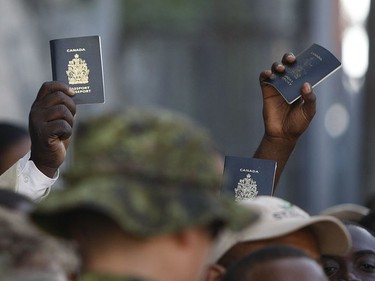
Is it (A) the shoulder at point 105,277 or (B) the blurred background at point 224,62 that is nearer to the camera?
(A) the shoulder at point 105,277

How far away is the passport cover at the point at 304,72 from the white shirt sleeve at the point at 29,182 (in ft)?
3.35

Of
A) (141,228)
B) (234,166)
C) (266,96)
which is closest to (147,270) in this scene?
(141,228)

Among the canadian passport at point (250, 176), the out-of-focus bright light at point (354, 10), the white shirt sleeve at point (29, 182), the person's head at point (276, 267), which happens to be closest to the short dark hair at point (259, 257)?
the person's head at point (276, 267)

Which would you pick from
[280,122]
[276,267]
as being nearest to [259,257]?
[276,267]

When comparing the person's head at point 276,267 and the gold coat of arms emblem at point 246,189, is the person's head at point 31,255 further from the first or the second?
the gold coat of arms emblem at point 246,189

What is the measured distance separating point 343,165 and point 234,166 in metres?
14.7

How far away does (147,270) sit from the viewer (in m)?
3.87

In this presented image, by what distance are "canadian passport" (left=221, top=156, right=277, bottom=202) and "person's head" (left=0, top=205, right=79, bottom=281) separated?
1.85 meters

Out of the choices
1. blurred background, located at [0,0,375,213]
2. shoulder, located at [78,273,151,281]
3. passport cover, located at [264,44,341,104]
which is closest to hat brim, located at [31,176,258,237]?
shoulder, located at [78,273,151,281]

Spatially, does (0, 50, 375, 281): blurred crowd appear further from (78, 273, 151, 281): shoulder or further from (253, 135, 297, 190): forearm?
(253, 135, 297, 190): forearm

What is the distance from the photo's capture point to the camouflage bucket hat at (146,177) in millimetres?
3795

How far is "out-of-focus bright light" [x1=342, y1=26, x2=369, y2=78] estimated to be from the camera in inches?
944

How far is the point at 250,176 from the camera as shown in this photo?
6125 mm

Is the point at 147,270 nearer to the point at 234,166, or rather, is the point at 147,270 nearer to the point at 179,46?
the point at 234,166
